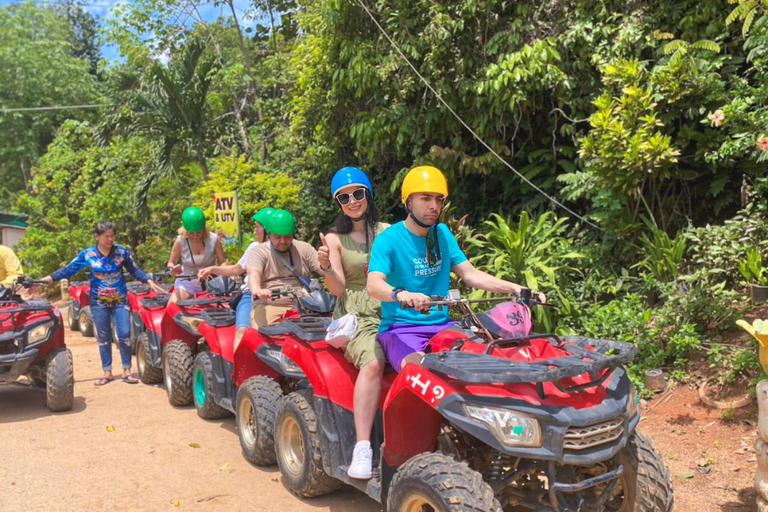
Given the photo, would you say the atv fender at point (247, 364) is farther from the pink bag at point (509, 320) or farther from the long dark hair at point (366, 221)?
the pink bag at point (509, 320)

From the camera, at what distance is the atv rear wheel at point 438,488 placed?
2846 millimetres

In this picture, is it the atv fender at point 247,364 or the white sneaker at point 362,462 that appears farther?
the atv fender at point 247,364

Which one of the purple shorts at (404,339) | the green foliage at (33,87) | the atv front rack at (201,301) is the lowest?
the atv front rack at (201,301)

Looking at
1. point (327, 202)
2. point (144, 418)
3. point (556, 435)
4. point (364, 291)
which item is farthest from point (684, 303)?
point (327, 202)

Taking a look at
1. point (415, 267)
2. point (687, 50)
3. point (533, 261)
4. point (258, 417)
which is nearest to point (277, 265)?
point (258, 417)

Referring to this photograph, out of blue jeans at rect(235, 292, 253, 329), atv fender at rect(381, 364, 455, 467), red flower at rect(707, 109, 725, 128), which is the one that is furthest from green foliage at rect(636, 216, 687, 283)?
atv fender at rect(381, 364, 455, 467)

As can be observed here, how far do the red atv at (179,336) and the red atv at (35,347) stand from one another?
1.00 metres

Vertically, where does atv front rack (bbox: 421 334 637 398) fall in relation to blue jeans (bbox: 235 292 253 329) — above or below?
above

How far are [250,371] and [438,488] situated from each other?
307cm

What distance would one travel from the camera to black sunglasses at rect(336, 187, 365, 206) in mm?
4469

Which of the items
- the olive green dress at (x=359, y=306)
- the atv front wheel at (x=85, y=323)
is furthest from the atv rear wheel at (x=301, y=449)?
the atv front wheel at (x=85, y=323)

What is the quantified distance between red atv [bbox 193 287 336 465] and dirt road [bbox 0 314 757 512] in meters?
0.22

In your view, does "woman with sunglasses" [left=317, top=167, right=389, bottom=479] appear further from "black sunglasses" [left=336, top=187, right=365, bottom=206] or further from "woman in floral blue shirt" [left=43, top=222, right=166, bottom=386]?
"woman in floral blue shirt" [left=43, top=222, right=166, bottom=386]

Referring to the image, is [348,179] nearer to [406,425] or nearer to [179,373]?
[406,425]
